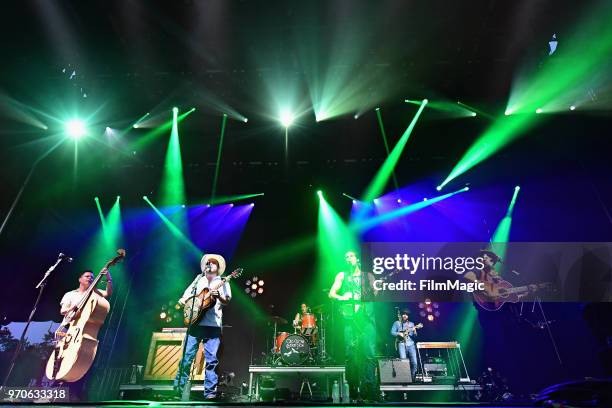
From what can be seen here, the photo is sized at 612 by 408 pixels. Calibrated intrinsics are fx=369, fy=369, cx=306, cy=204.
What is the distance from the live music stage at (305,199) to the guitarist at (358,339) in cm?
3

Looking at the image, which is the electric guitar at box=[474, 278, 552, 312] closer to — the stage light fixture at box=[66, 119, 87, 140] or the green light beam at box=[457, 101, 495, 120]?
the green light beam at box=[457, 101, 495, 120]

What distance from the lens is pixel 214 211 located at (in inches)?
361

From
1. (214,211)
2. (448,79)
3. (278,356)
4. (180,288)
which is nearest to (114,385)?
(180,288)

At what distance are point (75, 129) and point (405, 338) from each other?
7.44m

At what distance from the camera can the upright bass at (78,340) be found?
534cm

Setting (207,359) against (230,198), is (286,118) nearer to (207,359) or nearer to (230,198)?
(230,198)

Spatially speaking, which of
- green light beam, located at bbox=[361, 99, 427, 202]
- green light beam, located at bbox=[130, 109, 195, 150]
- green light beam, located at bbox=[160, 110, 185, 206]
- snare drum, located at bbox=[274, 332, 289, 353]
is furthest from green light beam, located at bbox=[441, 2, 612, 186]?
green light beam, located at bbox=[160, 110, 185, 206]

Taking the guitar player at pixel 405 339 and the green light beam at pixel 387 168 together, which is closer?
the green light beam at pixel 387 168

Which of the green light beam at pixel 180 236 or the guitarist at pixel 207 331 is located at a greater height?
the green light beam at pixel 180 236

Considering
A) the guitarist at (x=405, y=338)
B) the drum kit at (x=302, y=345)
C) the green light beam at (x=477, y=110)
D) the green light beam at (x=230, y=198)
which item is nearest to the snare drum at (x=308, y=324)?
the drum kit at (x=302, y=345)

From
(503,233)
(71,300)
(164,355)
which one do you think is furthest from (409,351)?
(71,300)

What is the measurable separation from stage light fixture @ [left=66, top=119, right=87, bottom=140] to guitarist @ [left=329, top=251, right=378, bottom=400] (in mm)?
5357

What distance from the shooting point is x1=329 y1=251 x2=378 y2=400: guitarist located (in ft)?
18.1

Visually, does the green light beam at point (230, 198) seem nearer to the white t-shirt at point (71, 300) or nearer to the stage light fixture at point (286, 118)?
the stage light fixture at point (286, 118)
